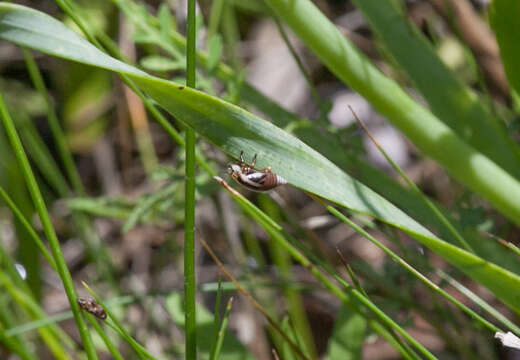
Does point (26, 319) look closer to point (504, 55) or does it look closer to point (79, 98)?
point (79, 98)

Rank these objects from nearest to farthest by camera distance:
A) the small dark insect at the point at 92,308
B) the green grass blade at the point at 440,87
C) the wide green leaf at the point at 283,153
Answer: the wide green leaf at the point at 283,153 → the small dark insect at the point at 92,308 → the green grass blade at the point at 440,87

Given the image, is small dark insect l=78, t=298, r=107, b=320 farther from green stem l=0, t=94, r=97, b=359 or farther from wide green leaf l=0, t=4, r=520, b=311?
wide green leaf l=0, t=4, r=520, b=311

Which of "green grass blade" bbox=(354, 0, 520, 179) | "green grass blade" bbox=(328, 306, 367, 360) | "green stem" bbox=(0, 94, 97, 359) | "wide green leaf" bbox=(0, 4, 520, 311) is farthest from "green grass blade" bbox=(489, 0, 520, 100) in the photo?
"green stem" bbox=(0, 94, 97, 359)

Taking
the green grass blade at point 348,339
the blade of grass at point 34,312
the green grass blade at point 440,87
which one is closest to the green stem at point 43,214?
the blade of grass at point 34,312

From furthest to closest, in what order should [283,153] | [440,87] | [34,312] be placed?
[34,312]
[440,87]
[283,153]

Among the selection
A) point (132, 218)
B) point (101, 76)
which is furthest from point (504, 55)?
point (101, 76)

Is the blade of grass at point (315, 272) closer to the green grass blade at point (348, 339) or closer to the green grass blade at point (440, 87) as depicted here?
the green grass blade at point (348, 339)

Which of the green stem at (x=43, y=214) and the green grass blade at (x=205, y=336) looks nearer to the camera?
the green stem at (x=43, y=214)

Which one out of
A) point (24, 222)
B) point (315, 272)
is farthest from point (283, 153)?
point (24, 222)

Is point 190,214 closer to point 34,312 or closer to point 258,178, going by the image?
point 258,178

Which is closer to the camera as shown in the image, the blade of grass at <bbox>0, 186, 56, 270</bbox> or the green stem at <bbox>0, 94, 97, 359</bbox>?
the green stem at <bbox>0, 94, 97, 359</bbox>

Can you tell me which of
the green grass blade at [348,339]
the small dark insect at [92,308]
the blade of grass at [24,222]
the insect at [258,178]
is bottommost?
the green grass blade at [348,339]
